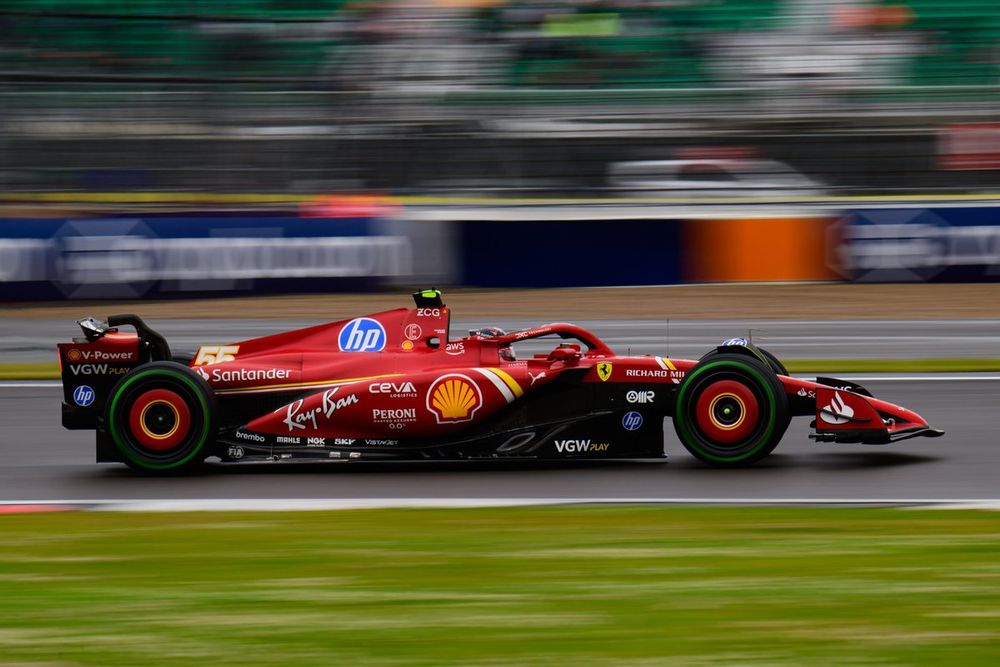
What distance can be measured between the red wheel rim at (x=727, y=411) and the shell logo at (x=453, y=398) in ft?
3.99

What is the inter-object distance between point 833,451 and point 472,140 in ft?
40.7

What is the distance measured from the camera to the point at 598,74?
2133 cm

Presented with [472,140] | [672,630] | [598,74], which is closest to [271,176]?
[472,140]

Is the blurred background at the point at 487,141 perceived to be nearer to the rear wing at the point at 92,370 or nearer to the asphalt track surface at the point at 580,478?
the asphalt track surface at the point at 580,478

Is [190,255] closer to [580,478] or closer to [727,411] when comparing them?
[580,478]

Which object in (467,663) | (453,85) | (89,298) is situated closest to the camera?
(467,663)

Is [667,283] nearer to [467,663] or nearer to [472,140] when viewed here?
[472,140]

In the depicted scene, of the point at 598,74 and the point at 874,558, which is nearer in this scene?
the point at 874,558

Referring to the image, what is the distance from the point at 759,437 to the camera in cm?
764

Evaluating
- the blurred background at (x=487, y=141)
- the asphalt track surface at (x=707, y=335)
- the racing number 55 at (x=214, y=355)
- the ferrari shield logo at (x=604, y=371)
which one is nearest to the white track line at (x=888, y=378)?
the asphalt track surface at (x=707, y=335)

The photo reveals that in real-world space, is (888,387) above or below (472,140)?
below

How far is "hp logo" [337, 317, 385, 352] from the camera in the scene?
7.93 meters

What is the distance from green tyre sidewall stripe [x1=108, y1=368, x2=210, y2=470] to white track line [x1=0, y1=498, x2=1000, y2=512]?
64 centimetres

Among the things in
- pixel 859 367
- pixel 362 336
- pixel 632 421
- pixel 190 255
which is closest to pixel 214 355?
pixel 362 336
